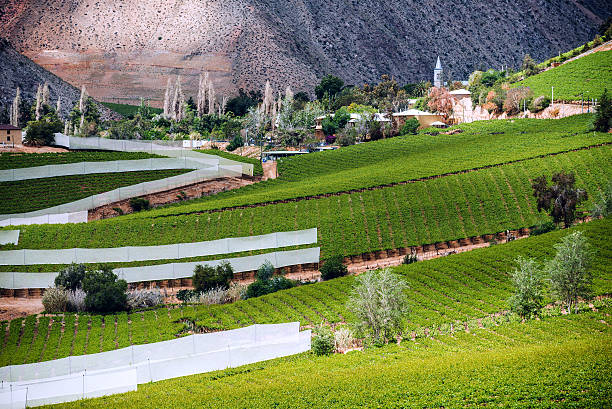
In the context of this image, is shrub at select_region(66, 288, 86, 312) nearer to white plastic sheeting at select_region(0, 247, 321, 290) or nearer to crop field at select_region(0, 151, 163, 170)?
white plastic sheeting at select_region(0, 247, 321, 290)

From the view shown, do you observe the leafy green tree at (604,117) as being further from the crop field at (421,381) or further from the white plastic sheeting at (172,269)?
the crop field at (421,381)

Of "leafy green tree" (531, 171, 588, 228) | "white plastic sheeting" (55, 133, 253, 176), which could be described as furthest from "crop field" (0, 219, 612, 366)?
"white plastic sheeting" (55, 133, 253, 176)

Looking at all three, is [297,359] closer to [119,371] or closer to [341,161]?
[119,371]

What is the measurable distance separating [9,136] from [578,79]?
267 ft

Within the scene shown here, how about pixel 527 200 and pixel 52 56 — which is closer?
pixel 527 200

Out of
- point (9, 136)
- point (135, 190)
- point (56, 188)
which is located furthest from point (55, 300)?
point (9, 136)

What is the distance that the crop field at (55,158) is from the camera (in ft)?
244

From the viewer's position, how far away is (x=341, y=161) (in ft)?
288

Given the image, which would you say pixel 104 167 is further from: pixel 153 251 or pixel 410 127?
pixel 410 127

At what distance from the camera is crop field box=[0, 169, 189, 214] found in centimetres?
6638

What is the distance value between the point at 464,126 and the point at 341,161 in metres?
22.9

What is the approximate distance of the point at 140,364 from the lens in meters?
33.8

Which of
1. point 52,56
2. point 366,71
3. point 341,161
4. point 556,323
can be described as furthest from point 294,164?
point 366,71

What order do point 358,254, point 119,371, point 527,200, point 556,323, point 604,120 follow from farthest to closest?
point 604,120
point 527,200
point 358,254
point 556,323
point 119,371
